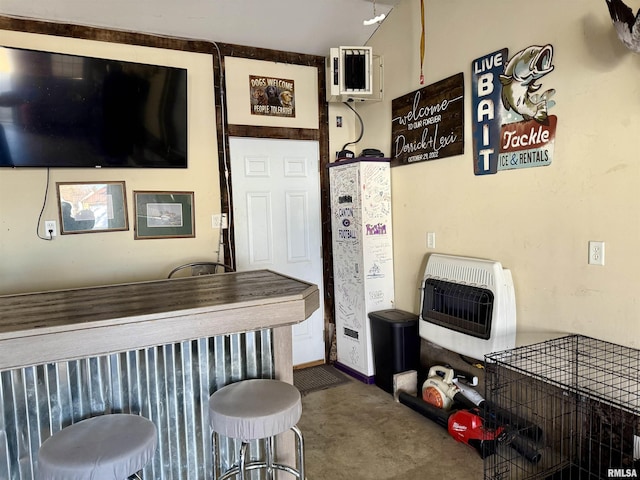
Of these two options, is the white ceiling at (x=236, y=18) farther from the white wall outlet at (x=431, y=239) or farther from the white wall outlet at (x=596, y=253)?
the white wall outlet at (x=596, y=253)

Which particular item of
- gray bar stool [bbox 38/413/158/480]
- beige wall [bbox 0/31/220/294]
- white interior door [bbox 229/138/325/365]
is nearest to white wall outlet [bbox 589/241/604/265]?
gray bar stool [bbox 38/413/158/480]

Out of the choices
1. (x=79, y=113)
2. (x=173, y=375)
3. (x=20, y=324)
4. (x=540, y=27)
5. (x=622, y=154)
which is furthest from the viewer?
(x=79, y=113)

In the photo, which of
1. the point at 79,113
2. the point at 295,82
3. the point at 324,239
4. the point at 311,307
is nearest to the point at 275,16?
the point at 295,82

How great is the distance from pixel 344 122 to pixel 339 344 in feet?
6.60

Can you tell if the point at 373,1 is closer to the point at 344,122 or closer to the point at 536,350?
the point at 344,122

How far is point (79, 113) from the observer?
2.92 metres

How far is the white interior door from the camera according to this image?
3688 mm

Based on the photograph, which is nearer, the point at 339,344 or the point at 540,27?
the point at 540,27

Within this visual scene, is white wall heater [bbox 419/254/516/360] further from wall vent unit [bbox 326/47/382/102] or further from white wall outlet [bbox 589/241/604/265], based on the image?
wall vent unit [bbox 326/47/382/102]

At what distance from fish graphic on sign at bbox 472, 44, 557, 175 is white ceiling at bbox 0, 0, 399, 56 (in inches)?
47.9

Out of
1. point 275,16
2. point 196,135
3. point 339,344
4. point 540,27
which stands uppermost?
point 275,16

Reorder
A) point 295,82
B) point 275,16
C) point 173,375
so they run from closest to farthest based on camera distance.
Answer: point 173,375
point 275,16
point 295,82

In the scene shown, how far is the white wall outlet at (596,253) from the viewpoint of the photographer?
2.17m

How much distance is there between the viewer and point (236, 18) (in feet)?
10.8
